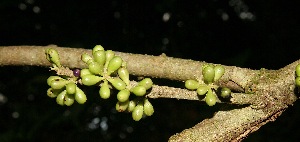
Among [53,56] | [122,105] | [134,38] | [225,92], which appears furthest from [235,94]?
[134,38]

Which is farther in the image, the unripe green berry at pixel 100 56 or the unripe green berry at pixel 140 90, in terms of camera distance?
the unripe green berry at pixel 100 56

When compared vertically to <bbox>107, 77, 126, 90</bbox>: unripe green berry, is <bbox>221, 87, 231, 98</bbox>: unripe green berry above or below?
below

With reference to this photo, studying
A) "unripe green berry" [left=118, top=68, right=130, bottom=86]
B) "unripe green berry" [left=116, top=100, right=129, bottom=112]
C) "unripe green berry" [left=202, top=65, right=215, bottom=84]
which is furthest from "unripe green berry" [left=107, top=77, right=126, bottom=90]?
"unripe green berry" [left=202, top=65, right=215, bottom=84]

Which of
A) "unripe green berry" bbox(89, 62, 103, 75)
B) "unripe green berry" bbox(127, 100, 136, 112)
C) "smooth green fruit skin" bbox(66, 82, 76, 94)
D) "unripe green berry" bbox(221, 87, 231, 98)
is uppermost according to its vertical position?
"unripe green berry" bbox(89, 62, 103, 75)

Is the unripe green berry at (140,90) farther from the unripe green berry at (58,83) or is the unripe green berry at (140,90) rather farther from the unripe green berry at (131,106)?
the unripe green berry at (58,83)

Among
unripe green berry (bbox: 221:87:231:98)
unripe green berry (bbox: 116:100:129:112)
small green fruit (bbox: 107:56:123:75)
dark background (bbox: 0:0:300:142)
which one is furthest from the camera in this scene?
dark background (bbox: 0:0:300:142)

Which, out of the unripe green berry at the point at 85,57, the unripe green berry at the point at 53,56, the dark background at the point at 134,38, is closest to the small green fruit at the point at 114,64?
the unripe green berry at the point at 85,57

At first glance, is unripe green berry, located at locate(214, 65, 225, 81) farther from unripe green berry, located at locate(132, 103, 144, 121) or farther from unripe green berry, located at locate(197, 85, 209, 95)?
unripe green berry, located at locate(132, 103, 144, 121)

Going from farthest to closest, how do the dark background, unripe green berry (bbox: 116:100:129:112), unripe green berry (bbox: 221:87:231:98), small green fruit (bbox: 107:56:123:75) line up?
the dark background → unripe green berry (bbox: 116:100:129:112) → small green fruit (bbox: 107:56:123:75) → unripe green berry (bbox: 221:87:231:98)
